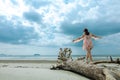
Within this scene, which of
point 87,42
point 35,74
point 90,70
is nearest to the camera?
point 90,70

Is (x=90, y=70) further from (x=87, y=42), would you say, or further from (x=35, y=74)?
(x=87, y=42)

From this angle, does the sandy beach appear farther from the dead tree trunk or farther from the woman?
the woman

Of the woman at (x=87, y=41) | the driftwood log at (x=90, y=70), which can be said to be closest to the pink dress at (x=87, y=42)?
the woman at (x=87, y=41)

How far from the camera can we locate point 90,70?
31.6ft

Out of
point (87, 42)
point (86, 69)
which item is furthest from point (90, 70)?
point (87, 42)

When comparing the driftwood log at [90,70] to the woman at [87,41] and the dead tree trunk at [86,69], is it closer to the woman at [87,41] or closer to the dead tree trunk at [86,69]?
the dead tree trunk at [86,69]

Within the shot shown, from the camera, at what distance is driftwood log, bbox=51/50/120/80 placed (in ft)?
26.5

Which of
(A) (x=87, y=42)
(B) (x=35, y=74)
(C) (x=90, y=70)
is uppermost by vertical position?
(A) (x=87, y=42)

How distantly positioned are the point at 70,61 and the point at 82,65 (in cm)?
189

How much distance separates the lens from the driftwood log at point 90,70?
317 inches

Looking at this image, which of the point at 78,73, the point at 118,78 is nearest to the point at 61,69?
the point at 78,73

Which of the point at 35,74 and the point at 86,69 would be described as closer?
the point at 86,69

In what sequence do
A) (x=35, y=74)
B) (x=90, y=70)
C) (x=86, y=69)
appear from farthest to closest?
(x=35, y=74) → (x=86, y=69) → (x=90, y=70)

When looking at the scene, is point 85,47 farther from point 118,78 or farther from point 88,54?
point 118,78
